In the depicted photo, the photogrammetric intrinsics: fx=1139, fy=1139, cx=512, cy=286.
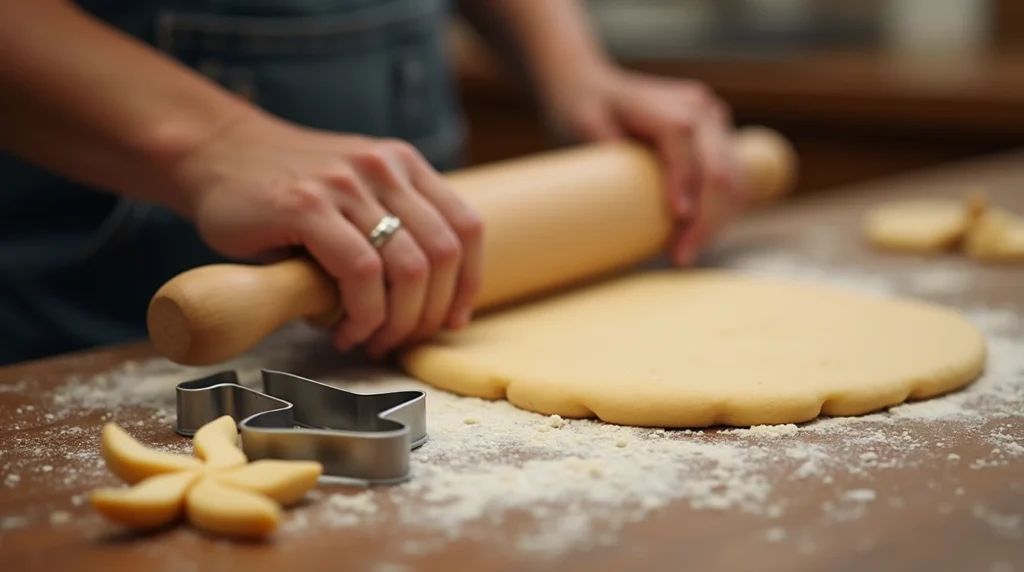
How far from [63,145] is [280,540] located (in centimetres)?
63

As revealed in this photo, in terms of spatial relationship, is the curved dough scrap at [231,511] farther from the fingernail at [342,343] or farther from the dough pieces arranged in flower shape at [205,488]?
the fingernail at [342,343]

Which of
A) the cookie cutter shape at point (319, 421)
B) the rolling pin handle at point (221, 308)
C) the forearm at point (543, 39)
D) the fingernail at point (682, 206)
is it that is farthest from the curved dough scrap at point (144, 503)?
the forearm at point (543, 39)

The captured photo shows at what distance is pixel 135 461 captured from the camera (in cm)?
83

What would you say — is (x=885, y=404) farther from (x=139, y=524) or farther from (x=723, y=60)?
(x=723, y=60)

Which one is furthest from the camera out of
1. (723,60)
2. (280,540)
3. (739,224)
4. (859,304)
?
(723,60)

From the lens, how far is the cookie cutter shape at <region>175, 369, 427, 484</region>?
863 millimetres

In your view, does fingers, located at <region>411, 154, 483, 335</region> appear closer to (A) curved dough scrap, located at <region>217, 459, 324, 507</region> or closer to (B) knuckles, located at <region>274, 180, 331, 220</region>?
(B) knuckles, located at <region>274, 180, 331, 220</region>

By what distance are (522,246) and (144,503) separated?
2.26ft

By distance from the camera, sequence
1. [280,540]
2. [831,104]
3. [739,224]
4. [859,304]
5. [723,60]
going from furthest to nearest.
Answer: [723,60], [831,104], [739,224], [859,304], [280,540]

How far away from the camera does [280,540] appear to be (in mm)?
771

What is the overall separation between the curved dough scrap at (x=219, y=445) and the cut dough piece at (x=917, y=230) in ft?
3.91

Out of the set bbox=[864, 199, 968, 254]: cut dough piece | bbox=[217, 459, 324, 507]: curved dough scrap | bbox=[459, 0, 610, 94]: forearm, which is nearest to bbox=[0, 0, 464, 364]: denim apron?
bbox=[459, 0, 610, 94]: forearm

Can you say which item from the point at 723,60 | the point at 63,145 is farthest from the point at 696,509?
the point at 723,60

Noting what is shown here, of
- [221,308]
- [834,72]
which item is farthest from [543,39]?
[834,72]
